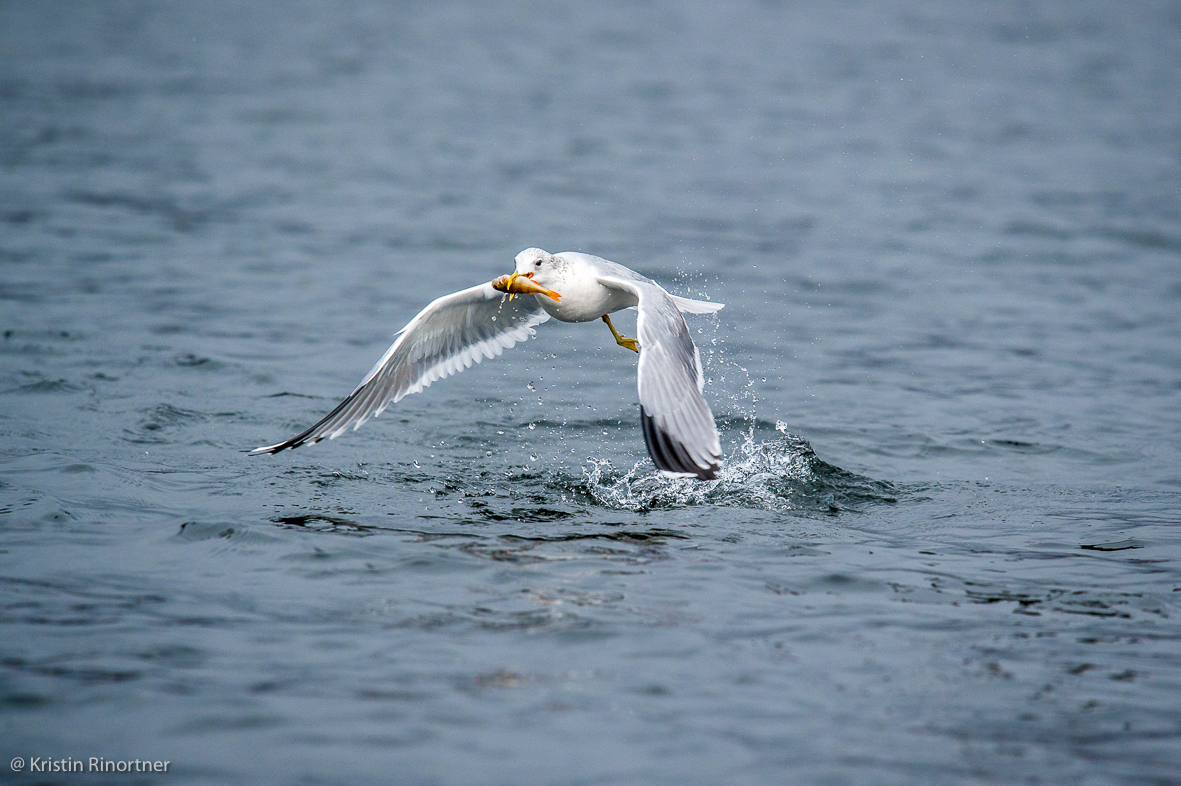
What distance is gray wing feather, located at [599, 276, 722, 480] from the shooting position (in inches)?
248

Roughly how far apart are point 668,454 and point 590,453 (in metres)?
2.50

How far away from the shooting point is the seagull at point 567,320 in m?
6.45

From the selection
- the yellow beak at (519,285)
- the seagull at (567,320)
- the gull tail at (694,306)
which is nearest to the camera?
the seagull at (567,320)

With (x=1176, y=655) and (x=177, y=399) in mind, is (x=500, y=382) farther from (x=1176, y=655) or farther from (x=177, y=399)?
(x=1176, y=655)

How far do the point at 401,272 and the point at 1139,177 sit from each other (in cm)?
1127

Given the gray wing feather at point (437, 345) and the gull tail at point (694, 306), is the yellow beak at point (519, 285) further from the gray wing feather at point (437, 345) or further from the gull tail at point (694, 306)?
the gull tail at point (694, 306)

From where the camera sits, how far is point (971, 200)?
17.4m

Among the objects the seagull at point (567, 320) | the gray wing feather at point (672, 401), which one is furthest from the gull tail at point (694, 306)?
the gray wing feather at point (672, 401)

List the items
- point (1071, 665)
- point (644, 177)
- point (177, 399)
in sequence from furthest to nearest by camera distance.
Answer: point (644, 177) → point (177, 399) → point (1071, 665)

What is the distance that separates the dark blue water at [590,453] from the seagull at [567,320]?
1.82 ft

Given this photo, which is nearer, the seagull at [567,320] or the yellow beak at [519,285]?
the seagull at [567,320]

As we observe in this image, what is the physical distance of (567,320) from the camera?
7.98 metres

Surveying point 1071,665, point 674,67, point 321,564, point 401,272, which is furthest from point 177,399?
point 674,67

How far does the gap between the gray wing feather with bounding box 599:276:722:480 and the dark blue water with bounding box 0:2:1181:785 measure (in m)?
0.60
